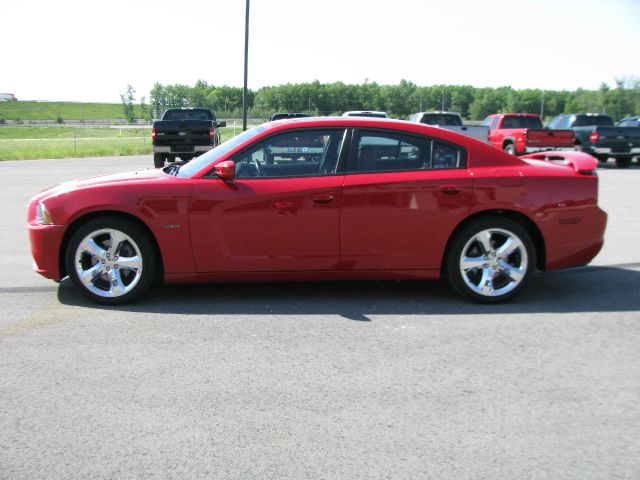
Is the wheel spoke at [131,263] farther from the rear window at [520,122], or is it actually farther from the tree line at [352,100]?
the tree line at [352,100]

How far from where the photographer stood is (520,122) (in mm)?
24359

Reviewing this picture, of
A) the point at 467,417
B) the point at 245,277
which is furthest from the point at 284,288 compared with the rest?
the point at 467,417

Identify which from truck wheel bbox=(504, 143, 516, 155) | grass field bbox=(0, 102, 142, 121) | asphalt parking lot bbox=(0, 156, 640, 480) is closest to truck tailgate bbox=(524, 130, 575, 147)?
truck wheel bbox=(504, 143, 516, 155)

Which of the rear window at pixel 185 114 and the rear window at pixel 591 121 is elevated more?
the rear window at pixel 591 121

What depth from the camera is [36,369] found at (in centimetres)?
408

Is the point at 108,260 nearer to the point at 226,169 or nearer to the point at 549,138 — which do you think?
the point at 226,169

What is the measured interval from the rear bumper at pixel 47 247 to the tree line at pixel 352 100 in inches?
1439

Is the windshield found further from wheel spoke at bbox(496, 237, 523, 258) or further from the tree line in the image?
the tree line

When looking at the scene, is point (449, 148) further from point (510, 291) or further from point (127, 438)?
point (127, 438)

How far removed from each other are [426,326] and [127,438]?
2.51 metres

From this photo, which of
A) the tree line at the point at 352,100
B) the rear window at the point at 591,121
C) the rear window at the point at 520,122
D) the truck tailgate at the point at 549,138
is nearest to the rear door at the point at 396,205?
the truck tailgate at the point at 549,138

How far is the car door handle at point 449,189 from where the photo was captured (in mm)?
5434

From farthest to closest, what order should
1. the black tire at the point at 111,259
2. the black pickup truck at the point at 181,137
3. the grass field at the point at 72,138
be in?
the grass field at the point at 72,138 < the black pickup truck at the point at 181,137 < the black tire at the point at 111,259

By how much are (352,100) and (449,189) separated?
72.9 m
